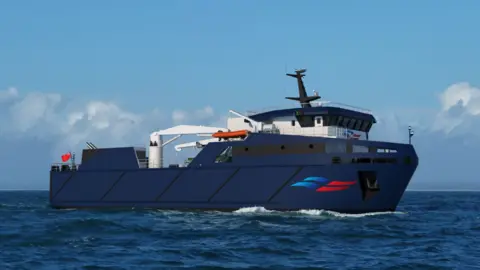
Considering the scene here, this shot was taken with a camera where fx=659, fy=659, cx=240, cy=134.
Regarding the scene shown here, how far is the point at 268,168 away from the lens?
37594 millimetres

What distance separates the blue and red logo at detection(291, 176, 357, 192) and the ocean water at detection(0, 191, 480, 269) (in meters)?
1.41

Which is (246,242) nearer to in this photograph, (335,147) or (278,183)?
(278,183)

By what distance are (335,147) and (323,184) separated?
7.78 feet

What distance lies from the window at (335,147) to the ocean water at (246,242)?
3.63 m

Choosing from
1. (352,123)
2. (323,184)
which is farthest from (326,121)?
(323,184)

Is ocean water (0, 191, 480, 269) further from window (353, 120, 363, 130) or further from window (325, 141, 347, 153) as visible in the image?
window (353, 120, 363, 130)

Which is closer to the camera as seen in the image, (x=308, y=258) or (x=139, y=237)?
(x=308, y=258)

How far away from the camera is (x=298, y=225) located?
31.3 m

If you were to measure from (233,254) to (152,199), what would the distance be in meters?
20.8

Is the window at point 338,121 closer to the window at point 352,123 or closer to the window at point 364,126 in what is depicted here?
the window at point 352,123

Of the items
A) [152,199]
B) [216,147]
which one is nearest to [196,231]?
[216,147]

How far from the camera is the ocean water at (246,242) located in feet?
69.3

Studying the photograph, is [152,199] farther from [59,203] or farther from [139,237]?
[139,237]

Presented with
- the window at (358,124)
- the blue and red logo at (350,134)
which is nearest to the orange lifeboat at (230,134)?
the blue and red logo at (350,134)
